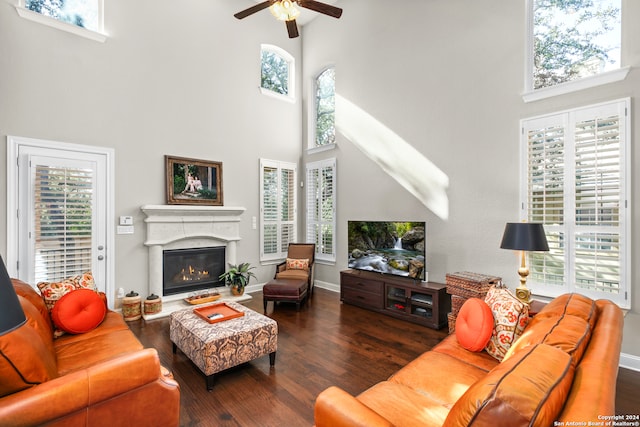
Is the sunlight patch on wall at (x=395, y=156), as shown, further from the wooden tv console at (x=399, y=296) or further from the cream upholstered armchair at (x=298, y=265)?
the cream upholstered armchair at (x=298, y=265)

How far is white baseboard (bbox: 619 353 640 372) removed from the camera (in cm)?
290

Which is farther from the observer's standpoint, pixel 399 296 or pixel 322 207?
pixel 322 207

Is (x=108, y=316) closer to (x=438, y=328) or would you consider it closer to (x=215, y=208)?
(x=215, y=208)

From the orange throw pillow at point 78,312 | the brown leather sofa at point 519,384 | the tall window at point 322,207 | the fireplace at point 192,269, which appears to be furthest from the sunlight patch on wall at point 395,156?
the orange throw pillow at point 78,312

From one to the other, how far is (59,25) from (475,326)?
5.75 metres

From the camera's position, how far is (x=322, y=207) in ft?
20.0

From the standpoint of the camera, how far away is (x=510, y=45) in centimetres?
369

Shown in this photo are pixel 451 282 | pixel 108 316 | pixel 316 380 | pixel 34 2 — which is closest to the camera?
pixel 316 380

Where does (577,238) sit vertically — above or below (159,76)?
below

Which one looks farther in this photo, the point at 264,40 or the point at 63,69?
the point at 264,40

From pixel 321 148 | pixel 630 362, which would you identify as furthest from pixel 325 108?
pixel 630 362

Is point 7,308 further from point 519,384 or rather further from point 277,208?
point 277,208

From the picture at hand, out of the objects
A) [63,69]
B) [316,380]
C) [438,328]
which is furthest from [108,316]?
[438,328]

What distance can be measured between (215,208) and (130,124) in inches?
67.7
